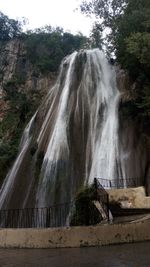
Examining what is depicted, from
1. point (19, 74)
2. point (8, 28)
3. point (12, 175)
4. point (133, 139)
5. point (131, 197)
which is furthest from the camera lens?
point (8, 28)

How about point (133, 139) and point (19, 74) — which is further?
point (19, 74)

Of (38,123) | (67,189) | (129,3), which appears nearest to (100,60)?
(129,3)

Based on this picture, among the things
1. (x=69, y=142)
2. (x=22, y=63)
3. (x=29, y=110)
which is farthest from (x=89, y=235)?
(x=22, y=63)

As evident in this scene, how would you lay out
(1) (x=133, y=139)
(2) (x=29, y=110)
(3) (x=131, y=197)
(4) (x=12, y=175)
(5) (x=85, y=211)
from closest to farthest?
(5) (x=85, y=211) → (3) (x=131, y=197) → (1) (x=133, y=139) → (4) (x=12, y=175) → (2) (x=29, y=110)

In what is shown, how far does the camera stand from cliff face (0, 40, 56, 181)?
83.4 feet

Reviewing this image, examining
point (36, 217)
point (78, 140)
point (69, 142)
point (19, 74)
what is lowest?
point (36, 217)

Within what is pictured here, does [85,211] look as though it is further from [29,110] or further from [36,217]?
[29,110]

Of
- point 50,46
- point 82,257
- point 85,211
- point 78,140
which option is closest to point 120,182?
point 78,140

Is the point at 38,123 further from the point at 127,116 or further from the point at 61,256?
the point at 61,256

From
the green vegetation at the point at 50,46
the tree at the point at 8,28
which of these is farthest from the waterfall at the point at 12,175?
the tree at the point at 8,28

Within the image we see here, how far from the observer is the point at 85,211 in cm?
1184

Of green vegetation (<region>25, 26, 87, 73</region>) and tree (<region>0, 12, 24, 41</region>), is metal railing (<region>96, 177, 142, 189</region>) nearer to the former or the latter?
green vegetation (<region>25, 26, 87, 73</region>)

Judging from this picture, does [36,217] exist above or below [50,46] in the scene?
below

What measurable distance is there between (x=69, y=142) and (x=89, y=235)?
11060 millimetres
